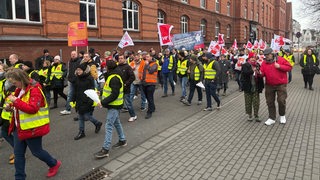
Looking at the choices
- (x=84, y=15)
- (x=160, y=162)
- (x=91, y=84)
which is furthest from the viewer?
(x=84, y=15)

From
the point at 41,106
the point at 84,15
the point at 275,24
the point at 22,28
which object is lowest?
the point at 41,106

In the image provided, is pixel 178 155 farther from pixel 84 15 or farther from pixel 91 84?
pixel 84 15

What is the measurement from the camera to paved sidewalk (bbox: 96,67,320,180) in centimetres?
483

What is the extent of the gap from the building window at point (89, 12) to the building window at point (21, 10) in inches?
111

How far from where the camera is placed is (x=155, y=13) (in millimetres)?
21875

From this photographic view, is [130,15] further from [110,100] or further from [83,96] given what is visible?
[110,100]

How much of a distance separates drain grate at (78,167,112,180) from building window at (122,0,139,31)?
1548 centimetres

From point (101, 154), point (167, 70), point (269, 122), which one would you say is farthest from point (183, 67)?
point (101, 154)

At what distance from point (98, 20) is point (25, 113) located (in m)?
13.7

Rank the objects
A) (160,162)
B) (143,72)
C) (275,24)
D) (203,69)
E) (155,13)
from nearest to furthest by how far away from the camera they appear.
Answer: (160,162)
(143,72)
(203,69)
(155,13)
(275,24)

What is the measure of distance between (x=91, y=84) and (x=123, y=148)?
1.67 m

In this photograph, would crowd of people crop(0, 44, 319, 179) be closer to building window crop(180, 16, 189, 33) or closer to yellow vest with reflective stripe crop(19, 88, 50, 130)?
yellow vest with reflective stripe crop(19, 88, 50, 130)

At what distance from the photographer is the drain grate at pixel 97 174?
15.7ft

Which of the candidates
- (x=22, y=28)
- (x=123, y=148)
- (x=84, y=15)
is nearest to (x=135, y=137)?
(x=123, y=148)
